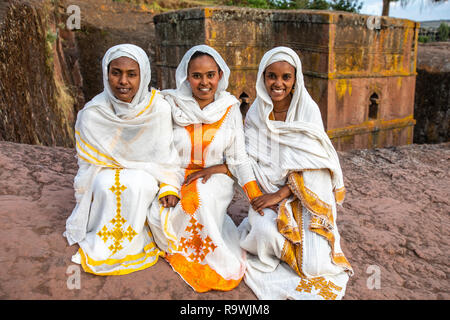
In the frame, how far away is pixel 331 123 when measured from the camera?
8.38 metres

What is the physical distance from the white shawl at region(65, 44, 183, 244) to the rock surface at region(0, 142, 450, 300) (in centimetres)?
34

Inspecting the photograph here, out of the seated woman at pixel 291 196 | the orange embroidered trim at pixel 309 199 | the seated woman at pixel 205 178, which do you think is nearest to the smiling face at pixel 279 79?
the seated woman at pixel 291 196

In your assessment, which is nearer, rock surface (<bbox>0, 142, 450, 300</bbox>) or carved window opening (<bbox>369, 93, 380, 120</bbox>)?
rock surface (<bbox>0, 142, 450, 300</bbox>)

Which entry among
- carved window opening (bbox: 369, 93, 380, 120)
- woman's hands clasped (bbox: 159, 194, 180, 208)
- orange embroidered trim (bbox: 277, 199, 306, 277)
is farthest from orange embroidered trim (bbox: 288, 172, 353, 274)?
carved window opening (bbox: 369, 93, 380, 120)

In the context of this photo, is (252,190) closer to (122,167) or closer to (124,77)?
(122,167)

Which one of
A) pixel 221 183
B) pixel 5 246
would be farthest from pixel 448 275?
pixel 5 246

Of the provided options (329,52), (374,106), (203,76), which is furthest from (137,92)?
(374,106)

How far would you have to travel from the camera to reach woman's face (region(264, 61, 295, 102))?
2.69 meters

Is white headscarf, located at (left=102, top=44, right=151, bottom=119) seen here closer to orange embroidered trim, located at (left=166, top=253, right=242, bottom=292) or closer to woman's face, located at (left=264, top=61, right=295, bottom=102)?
woman's face, located at (left=264, top=61, right=295, bottom=102)

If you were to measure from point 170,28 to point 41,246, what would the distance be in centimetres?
722

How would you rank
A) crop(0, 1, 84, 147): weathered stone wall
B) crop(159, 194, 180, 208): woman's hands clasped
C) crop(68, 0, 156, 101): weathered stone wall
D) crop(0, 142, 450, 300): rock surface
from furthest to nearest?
crop(68, 0, 156, 101): weathered stone wall, crop(0, 1, 84, 147): weathered stone wall, crop(159, 194, 180, 208): woman's hands clasped, crop(0, 142, 450, 300): rock surface

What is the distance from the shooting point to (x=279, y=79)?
8.86 feet

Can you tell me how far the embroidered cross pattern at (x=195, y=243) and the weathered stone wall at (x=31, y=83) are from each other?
306 centimetres

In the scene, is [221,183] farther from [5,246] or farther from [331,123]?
[331,123]
